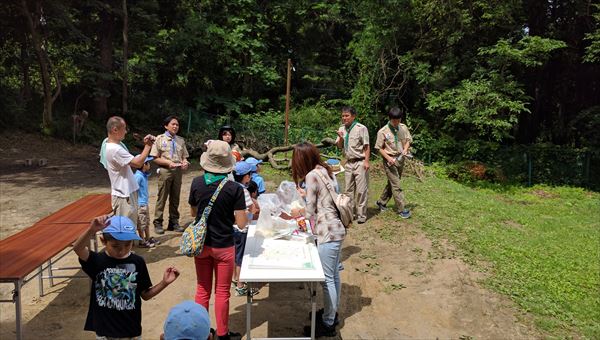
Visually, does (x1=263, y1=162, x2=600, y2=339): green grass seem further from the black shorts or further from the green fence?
the black shorts

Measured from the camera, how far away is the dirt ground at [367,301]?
3.97 metres

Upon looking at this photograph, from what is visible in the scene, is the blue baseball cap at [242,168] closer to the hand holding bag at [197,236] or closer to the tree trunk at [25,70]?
the hand holding bag at [197,236]

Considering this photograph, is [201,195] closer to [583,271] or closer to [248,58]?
[583,271]

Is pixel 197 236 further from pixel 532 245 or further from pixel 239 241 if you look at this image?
pixel 532 245

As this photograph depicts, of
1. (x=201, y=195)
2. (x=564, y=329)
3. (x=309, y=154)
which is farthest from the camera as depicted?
(x=564, y=329)

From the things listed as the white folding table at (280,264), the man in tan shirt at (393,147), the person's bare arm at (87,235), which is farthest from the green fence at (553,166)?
the person's bare arm at (87,235)

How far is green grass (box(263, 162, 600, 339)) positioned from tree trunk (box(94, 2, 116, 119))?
969 centimetres

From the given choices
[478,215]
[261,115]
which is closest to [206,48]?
[261,115]

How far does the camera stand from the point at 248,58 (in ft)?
64.6

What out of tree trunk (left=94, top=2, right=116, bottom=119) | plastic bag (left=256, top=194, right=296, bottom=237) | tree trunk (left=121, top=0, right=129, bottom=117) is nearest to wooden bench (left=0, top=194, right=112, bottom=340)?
plastic bag (left=256, top=194, right=296, bottom=237)

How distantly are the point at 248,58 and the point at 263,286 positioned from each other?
16461mm

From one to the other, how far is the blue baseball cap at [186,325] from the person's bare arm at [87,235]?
2.86 ft

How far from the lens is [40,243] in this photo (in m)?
3.77

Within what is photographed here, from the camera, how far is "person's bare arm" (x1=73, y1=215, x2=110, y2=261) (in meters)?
2.41
